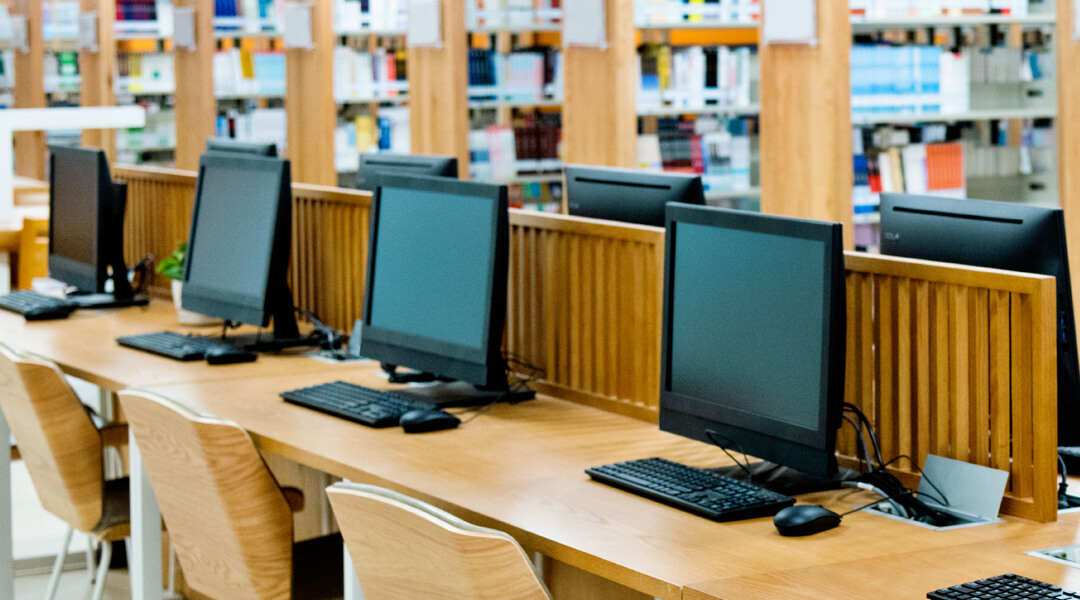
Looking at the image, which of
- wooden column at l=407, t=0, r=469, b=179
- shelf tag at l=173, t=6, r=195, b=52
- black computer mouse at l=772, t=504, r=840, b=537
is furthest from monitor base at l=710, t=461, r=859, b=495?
shelf tag at l=173, t=6, r=195, b=52

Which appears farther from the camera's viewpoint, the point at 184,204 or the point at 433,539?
the point at 184,204

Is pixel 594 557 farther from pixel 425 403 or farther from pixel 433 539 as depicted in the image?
pixel 425 403

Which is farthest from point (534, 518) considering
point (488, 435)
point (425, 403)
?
point (425, 403)

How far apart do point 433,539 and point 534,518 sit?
12.2 inches

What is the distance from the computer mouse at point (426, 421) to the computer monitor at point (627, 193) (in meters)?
0.61

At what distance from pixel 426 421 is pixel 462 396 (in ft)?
1.00

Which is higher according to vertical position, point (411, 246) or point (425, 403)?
point (411, 246)

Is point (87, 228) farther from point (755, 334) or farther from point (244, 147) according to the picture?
point (755, 334)

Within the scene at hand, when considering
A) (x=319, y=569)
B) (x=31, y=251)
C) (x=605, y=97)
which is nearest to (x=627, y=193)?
(x=319, y=569)

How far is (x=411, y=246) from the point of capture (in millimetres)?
3037

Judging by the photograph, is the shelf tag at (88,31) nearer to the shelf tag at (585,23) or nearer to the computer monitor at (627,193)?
the shelf tag at (585,23)

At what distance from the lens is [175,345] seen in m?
3.61

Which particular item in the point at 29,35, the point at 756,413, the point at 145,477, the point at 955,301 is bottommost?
the point at 145,477

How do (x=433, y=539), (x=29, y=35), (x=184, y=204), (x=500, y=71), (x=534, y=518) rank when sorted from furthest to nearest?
(x=29, y=35) → (x=500, y=71) → (x=184, y=204) → (x=534, y=518) → (x=433, y=539)
